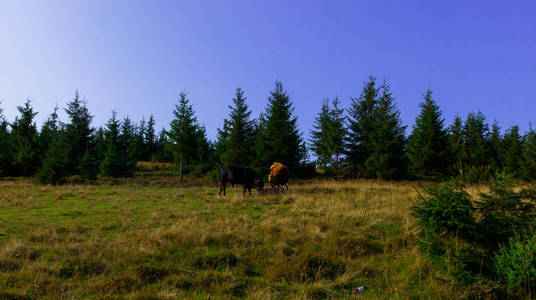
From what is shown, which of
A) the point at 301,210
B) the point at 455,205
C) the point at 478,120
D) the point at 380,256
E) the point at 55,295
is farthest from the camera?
the point at 478,120

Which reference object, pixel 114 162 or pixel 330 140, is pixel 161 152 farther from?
pixel 330 140

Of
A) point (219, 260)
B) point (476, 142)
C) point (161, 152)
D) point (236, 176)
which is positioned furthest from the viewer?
point (161, 152)

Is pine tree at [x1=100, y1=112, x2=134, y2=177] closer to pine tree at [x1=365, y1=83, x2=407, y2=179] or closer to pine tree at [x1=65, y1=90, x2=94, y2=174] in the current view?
pine tree at [x1=65, y1=90, x2=94, y2=174]

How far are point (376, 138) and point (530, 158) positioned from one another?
75.6ft

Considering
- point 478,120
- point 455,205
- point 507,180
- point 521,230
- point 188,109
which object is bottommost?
point 521,230

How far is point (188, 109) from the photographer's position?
2986cm

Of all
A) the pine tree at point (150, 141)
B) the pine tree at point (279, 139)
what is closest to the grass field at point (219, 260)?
the pine tree at point (279, 139)

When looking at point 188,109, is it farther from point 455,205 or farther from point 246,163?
point 455,205

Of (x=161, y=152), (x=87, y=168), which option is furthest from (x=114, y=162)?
(x=161, y=152)

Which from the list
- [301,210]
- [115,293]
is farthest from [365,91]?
[115,293]

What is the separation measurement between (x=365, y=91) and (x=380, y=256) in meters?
30.0

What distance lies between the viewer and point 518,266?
3.77 m

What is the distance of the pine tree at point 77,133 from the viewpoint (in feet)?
99.5

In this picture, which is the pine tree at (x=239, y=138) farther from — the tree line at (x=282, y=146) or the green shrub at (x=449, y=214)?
the green shrub at (x=449, y=214)
